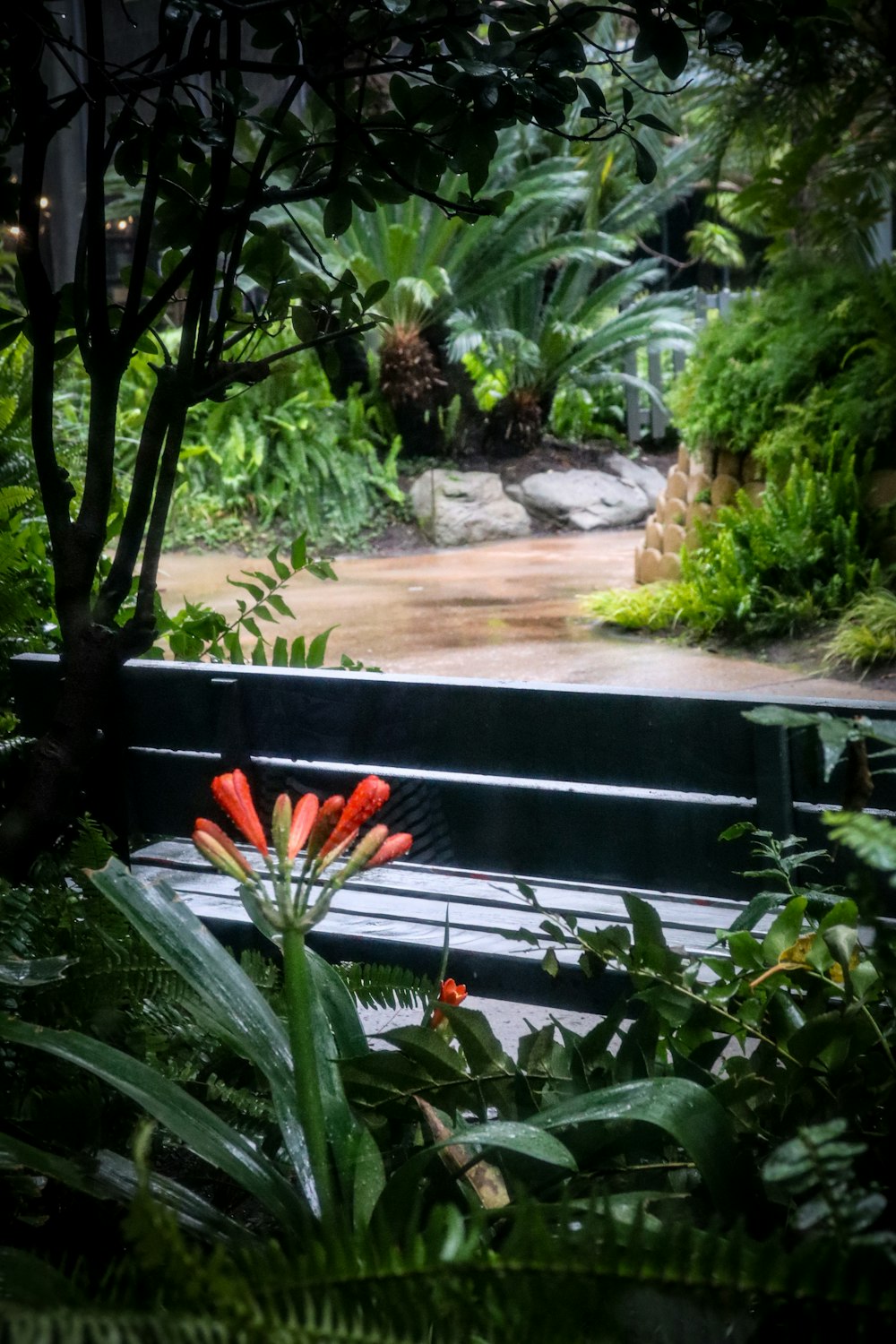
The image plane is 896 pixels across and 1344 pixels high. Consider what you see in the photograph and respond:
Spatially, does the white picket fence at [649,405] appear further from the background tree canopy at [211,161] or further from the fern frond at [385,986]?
the fern frond at [385,986]

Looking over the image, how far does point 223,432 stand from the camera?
1193 centimetres

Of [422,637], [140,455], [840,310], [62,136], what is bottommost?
[422,637]

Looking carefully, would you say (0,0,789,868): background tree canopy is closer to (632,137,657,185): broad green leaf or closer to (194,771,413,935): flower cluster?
(632,137,657,185): broad green leaf

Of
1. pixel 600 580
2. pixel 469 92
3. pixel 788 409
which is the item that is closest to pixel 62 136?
pixel 788 409

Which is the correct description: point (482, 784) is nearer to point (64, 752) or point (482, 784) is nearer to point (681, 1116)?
point (64, 752)

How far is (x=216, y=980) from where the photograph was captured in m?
1.16

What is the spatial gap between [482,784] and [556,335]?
43.2 feet

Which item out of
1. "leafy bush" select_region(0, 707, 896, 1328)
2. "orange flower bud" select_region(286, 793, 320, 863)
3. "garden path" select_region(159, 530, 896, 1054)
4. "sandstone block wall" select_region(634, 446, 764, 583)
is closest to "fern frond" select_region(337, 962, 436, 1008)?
"leafy bush" select_region(0, 707, 896, 1328)

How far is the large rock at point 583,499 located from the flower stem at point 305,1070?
11279mm

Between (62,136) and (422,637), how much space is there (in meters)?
3.04

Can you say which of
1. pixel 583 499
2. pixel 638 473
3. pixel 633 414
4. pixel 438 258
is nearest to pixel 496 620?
pixel 583 499

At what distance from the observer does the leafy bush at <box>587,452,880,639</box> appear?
5.72 meters

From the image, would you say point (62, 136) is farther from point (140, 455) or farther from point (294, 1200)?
point (294, 1200)

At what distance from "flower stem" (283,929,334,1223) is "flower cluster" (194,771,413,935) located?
0.03m
